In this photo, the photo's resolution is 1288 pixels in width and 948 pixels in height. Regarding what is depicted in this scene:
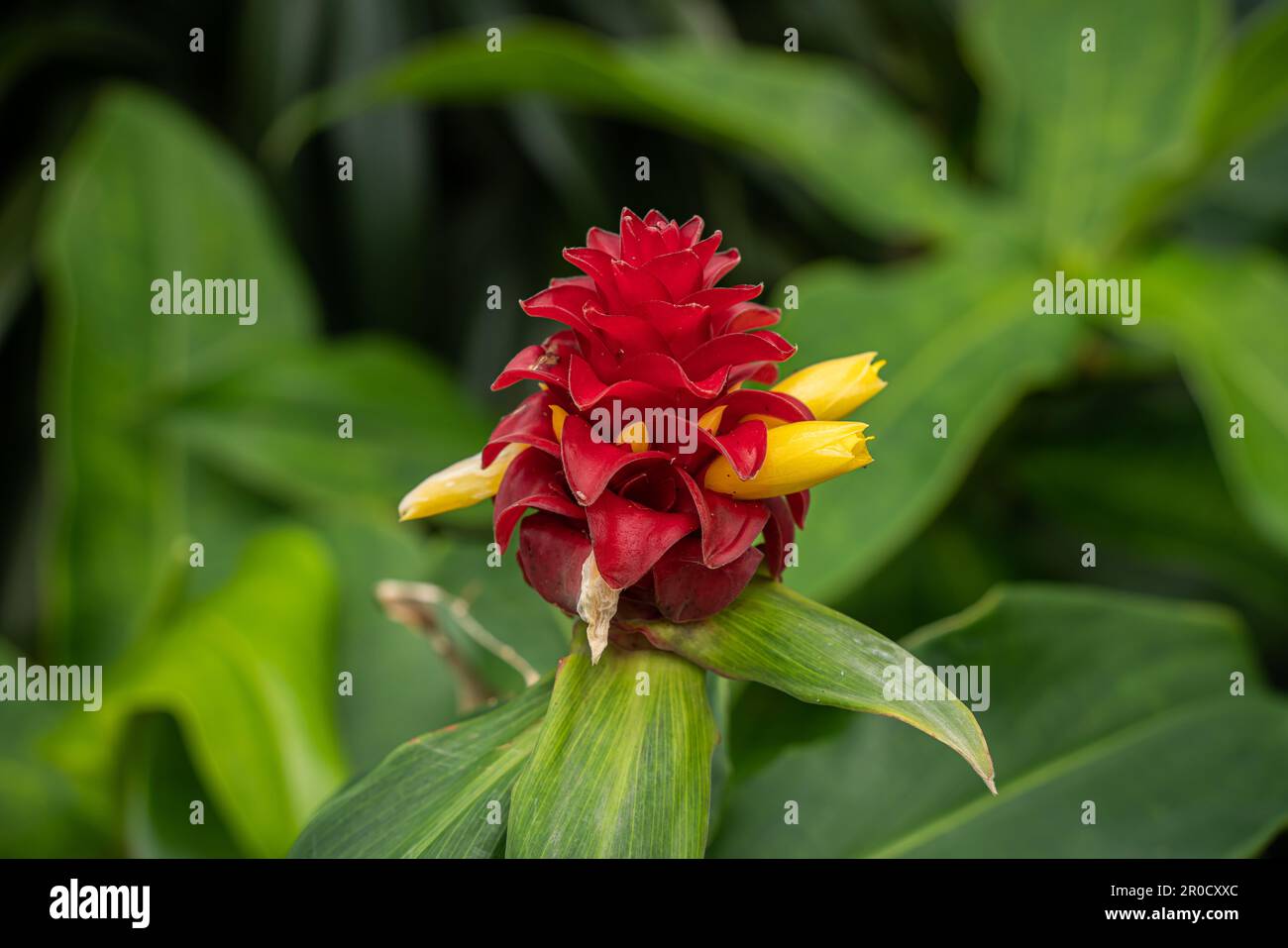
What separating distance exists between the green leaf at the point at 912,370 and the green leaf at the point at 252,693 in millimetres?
249

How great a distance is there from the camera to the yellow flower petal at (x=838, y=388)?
268 millimetres

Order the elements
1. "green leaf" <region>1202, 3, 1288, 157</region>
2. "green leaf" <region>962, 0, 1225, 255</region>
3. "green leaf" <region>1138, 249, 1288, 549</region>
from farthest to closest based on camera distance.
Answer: "green leaf" <region>962, 0, 1225, 255</region>
"green leaf" <region>1202, 3, 1288, 157</region>
"green leaf" <region>1138, 249, 1288, 549</region>

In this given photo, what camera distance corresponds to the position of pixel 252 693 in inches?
22.3

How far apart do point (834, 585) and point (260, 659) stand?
0.99 ft

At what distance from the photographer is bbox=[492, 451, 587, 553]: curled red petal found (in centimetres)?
25

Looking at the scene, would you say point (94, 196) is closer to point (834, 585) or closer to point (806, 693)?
point (834, 585)

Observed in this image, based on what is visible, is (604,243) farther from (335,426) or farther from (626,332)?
(335,426)

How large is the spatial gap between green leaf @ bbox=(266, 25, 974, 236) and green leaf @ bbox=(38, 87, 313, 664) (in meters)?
0.12

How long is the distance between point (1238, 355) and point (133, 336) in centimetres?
80

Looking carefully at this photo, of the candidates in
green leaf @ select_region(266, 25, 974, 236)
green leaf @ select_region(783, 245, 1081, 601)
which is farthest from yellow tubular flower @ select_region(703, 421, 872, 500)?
green leaf @ select_region(266, 25, 974, 236)

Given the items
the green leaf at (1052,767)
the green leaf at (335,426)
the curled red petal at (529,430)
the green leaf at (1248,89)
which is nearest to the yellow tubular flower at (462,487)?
the curled red petal at (529,430)

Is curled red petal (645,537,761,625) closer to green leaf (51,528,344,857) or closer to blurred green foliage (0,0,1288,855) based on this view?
blurred green foliage (0,0,1288,855)

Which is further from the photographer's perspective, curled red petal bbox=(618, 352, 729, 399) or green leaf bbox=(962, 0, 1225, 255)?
green leaf bbox=(962, 0, 1225, 255)

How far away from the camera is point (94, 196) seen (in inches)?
34.9
